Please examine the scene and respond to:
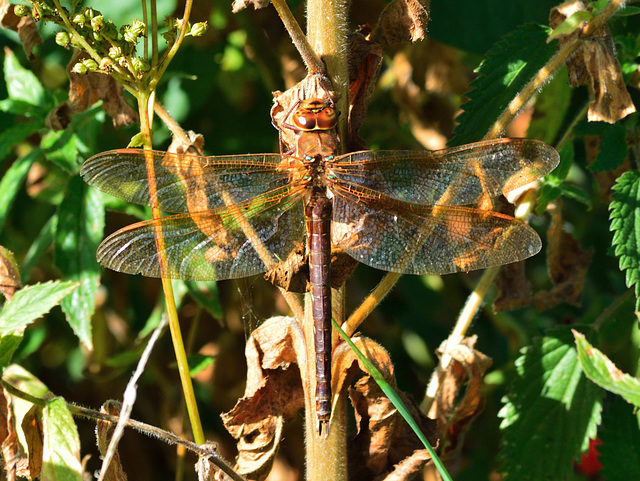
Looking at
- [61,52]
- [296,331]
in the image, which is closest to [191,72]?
[61,52]

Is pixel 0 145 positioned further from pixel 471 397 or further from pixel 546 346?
pixel 546 346

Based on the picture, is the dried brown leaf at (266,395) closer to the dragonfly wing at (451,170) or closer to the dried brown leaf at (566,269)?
the dragonfly wing at (451,170)

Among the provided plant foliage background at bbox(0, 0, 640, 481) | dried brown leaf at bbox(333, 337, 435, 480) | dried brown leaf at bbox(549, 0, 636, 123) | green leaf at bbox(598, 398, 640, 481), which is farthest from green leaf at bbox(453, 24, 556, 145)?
green leaf at bbox(598, 398, 640, 481)

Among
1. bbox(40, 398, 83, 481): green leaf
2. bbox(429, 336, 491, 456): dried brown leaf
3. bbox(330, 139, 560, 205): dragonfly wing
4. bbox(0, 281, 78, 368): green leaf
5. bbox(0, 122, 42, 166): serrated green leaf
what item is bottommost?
bbox(40, 398, 83, 481): green leaf

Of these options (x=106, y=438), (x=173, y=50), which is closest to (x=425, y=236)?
(x=173, y=50)

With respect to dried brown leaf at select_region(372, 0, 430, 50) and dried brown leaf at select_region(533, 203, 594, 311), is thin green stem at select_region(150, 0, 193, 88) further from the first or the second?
dried brown leaf at select_region(533, 203, 594, 311)

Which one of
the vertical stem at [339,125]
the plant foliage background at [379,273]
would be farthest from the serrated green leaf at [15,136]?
the vertical stem at [339,125]
